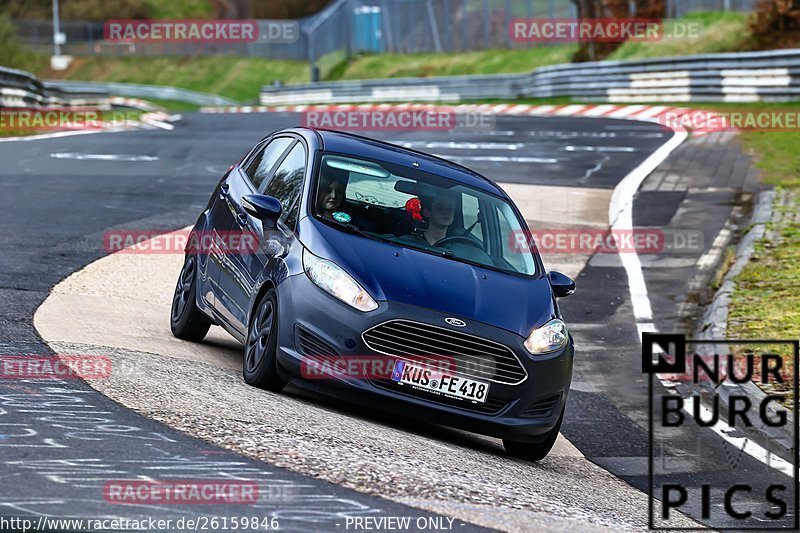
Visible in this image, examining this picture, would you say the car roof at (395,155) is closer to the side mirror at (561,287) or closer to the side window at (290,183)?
the side window at (290,183)

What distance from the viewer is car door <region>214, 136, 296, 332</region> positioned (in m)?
9.00

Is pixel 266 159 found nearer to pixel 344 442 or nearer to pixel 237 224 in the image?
pixel 237 224

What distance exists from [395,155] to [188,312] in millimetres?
1945

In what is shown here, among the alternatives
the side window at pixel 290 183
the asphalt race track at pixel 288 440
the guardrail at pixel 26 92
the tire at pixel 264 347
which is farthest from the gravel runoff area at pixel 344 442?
the guardrail at pixel 26 92

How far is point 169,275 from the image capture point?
12.9 m

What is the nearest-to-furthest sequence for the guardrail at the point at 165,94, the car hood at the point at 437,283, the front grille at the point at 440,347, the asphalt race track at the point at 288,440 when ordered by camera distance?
the asphalt race track at the point at 288,440, the front grille at the point at 440,347, the car hood at the point at 437,283, the guardrail at the point at 165,94

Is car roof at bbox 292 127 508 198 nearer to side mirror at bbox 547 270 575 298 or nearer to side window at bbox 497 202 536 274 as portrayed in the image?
side window at bbox 497 202 536 274

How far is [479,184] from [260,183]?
156 cm

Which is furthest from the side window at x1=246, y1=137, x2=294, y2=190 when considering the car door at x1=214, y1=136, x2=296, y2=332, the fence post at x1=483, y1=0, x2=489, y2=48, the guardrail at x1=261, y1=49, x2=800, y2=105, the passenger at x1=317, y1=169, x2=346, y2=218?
the fence post at x1=483, y1=0, x2=489, y2=48

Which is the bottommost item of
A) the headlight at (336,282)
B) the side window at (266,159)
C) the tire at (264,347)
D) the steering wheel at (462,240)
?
the tire at (264,347)

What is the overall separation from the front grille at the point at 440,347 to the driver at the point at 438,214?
3.54ft

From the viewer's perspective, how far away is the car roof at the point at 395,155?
9328 millimetres

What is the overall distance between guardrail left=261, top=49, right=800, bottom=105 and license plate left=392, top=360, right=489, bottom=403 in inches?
979

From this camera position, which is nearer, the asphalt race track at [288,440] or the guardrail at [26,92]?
the asphalt race track at [288,440]
